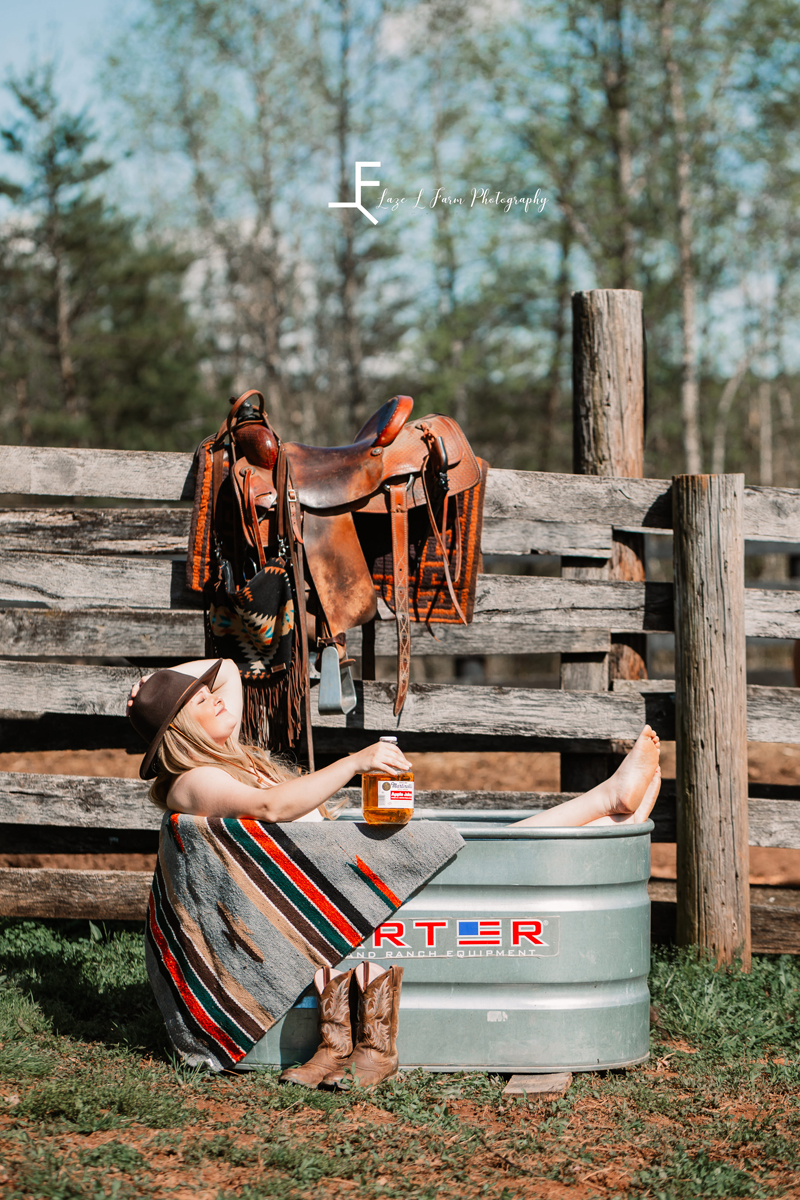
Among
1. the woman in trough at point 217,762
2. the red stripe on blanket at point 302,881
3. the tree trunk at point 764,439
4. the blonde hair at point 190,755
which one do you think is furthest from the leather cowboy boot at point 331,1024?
the tree trunk at point 764,439

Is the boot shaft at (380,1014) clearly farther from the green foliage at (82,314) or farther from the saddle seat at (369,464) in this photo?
the green foliage at (82,314)

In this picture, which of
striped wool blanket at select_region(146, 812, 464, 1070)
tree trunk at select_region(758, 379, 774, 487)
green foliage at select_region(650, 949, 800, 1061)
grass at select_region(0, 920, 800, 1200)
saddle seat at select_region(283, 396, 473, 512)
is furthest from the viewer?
tree trunk at select_region(758, 379, 774, 487)

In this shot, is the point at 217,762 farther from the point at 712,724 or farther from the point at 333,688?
the point at 712,724

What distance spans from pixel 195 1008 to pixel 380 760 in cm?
85

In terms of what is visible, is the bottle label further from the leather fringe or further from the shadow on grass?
the shadow on grass

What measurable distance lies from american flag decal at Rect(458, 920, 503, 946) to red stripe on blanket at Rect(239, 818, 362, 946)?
28 cm

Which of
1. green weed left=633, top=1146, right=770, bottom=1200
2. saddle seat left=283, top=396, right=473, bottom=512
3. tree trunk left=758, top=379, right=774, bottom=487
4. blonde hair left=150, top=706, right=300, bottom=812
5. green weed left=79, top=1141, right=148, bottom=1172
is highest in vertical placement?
tree trunk left=758, top=379, right=774, bottom=487

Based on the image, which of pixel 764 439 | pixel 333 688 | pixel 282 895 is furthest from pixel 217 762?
pixel 764 439

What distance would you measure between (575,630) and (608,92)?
13.5 metres

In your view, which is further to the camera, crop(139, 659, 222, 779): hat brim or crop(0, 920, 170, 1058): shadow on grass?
crop(0, 920, 170, 1058): shadow on grass

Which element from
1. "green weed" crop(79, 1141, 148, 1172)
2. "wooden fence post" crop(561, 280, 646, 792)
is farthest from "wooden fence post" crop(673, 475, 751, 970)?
"green weed" crop(79, 1141, 148, 1172)

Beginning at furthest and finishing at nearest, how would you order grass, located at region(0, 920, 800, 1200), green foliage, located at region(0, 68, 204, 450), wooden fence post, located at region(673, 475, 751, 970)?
1. green foliage, located at region(0, 68, 204, 450)
2. wooden fence post, located at region(673, 475, 751, 970)
3. grass, located at region(0, 920, 800, 1200)

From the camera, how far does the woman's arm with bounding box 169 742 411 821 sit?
2625 mm

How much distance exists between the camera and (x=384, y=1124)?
249 centimetres
